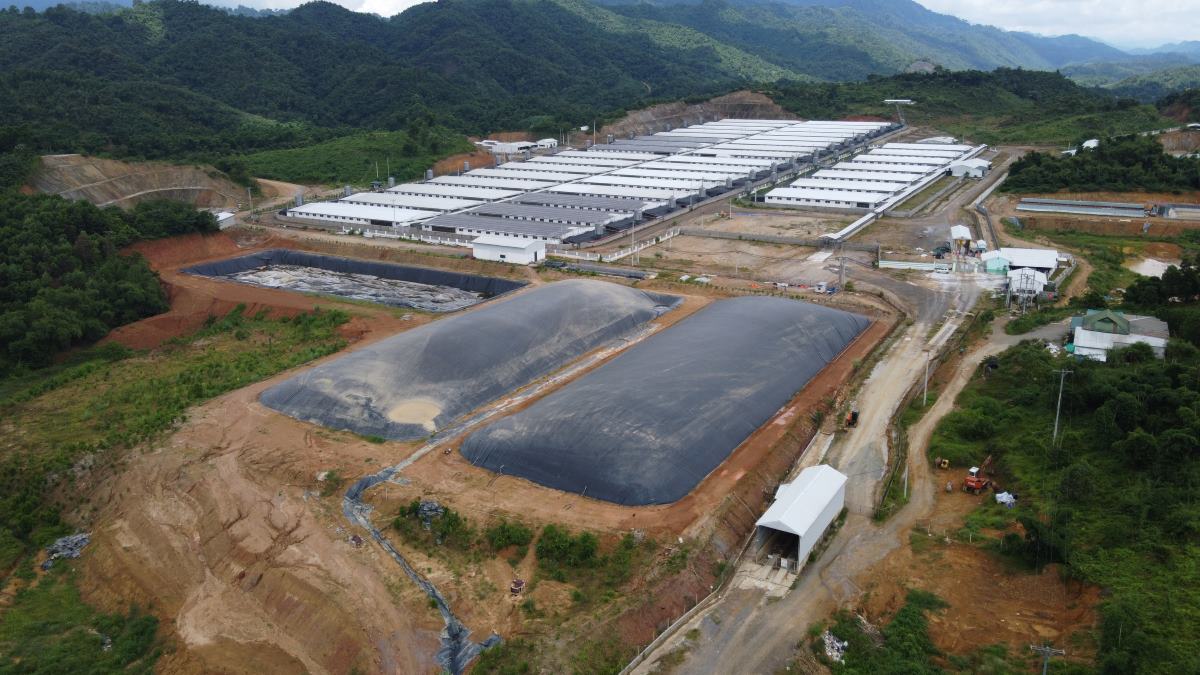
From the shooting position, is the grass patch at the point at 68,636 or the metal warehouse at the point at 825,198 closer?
the grass patch at the point at 68,636

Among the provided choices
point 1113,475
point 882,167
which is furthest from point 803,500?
point 882,167

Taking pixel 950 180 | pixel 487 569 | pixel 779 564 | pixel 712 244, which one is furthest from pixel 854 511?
pixel 950 180

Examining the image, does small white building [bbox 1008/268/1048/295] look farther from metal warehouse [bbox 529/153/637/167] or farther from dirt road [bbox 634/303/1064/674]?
metal warehouse [bbox 529/153/637/167]

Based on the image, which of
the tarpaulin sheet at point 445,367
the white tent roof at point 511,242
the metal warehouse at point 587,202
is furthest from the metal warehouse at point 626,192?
the tarpaulin sheet at point 445,367

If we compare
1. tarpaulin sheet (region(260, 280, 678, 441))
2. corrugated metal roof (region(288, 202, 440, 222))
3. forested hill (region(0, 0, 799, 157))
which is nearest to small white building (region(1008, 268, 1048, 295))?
tarpaulin sheet (region(260, 280, 678, 441))

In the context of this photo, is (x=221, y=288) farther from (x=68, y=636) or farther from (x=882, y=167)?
(x=882, y=167)

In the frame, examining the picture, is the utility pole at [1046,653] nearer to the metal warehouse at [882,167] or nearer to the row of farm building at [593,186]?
the row of farm building at [593,186]

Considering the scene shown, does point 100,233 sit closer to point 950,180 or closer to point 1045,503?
point 1045,503
